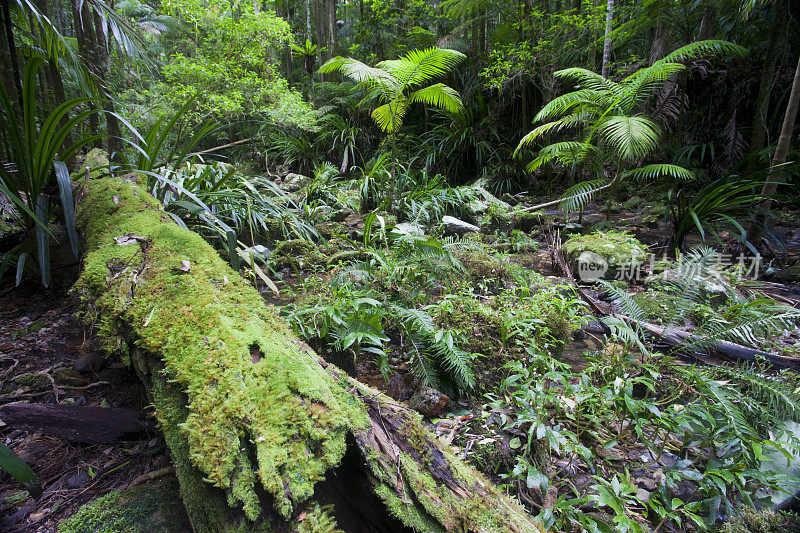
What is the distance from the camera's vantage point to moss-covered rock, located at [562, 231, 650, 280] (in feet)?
10.7

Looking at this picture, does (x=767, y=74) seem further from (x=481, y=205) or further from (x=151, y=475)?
(x=151, y=475)

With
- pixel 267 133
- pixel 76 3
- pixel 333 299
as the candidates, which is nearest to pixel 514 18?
pixel 267 133

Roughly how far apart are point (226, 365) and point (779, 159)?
187 inches

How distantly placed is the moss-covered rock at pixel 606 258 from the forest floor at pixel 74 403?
1.04 m

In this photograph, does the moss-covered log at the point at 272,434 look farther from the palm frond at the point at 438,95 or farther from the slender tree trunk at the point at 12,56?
the palm frond at the point at 438,95

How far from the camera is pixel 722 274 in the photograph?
2980mm

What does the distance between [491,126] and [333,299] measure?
20.5 feet

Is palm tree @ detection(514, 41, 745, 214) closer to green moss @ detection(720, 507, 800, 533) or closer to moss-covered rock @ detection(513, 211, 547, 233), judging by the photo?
moss-covered rock @ detection(513, 211, 547, 233)

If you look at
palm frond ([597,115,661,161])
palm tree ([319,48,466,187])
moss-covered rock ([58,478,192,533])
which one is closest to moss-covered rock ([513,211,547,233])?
palm frond ([597,115,661,161])

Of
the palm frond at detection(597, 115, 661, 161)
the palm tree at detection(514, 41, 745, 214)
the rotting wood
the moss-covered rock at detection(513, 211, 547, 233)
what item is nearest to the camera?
the rotting wood

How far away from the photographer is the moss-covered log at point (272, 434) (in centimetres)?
75

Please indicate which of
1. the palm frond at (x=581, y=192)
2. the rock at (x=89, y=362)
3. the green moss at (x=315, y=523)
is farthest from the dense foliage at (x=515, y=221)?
the green moss at (x=315, y=523)

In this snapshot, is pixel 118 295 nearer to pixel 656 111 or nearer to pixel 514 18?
pixel 656 111

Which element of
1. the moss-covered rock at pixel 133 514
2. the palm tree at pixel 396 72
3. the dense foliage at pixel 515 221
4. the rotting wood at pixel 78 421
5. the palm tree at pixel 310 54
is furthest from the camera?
the palm tree at pixel 310 54
